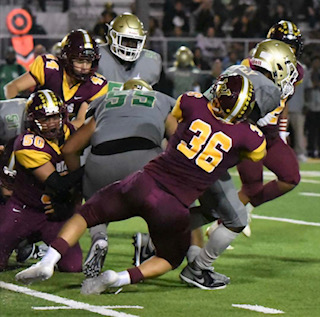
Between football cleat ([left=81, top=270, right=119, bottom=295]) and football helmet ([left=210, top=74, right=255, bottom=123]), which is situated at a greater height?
football helmet ([left=210, top=74, right=255, bottom=123])

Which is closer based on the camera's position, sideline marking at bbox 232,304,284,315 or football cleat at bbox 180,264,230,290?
sideline marking at bbox 232,304,284,315

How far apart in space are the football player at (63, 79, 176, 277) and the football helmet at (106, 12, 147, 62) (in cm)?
135

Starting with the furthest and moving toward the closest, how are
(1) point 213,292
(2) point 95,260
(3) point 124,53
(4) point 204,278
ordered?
(3) point 124,53 < (4) point 204,278 < (1) point 213,292 < (2) point 95,260

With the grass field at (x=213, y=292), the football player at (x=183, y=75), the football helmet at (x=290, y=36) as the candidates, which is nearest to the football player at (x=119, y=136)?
the grass field at (x=213, y=292)

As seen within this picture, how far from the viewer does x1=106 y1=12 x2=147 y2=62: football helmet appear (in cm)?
757

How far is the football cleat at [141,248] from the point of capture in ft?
22.0

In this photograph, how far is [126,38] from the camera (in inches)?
299

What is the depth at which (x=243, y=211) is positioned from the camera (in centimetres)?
621

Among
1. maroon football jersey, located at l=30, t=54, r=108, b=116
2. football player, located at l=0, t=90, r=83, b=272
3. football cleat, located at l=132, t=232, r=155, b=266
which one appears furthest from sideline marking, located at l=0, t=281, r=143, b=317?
maroon football jersey, located at l=30, t=54, r=108, b=116

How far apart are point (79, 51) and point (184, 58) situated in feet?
28.8

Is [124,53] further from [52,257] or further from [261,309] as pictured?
[261,309]

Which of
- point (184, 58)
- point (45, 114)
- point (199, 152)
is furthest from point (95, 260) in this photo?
point (184, 58)

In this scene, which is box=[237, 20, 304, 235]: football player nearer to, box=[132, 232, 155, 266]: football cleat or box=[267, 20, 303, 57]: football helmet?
box=[267, 20, 303, 57]: football helmet

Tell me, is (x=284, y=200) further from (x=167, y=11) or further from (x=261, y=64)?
(x=167, y=11)
